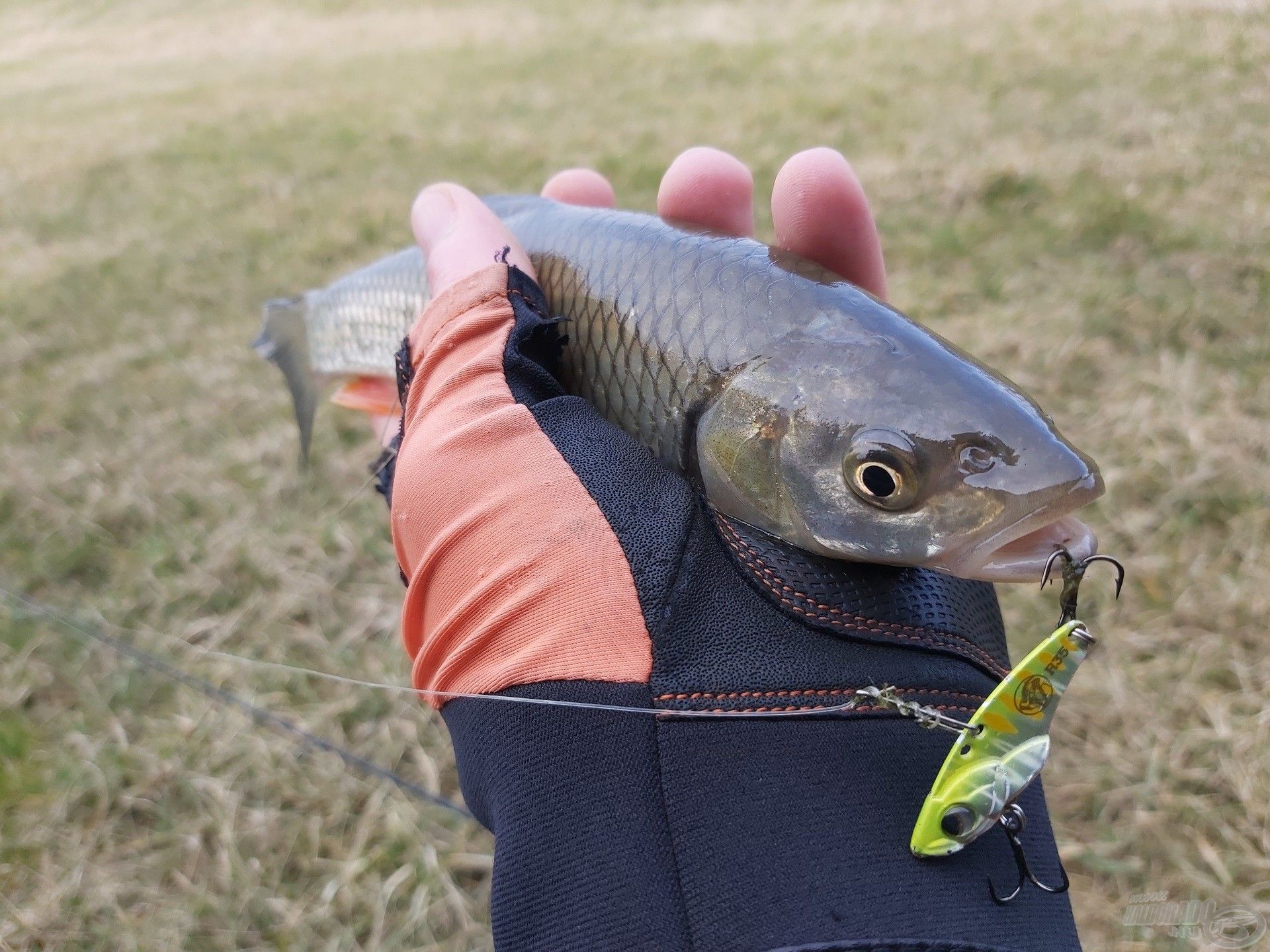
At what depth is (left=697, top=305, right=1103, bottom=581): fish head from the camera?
1.33 m

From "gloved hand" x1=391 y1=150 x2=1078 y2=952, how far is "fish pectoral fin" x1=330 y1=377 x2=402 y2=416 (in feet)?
4.59

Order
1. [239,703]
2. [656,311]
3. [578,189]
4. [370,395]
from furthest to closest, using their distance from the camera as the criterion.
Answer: [370,395]
[578,189]
[239,703]
[656,311]

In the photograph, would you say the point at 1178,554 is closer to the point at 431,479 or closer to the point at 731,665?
the point at 731,665

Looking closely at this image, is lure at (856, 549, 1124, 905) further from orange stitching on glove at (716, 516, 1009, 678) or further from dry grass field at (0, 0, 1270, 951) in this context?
dry grass field at (0, 0, 1270, 951)

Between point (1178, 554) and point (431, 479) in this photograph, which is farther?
point (1178, 554)

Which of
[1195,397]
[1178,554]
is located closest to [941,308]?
[1195,397]

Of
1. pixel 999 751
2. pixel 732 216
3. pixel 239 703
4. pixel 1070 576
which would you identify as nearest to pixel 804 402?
pixel 1070 576

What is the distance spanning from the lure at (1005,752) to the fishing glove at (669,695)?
0.15 feet

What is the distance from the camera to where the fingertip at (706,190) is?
2326 millimetres

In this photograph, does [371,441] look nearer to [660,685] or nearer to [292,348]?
[292,348]

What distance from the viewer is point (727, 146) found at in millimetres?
A: 7164

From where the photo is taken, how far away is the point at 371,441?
4320 mm

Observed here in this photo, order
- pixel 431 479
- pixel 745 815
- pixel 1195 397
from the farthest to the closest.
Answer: pixel 1195 397
pixel 431 479
pixel 745 815

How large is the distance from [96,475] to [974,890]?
14.5 ft
